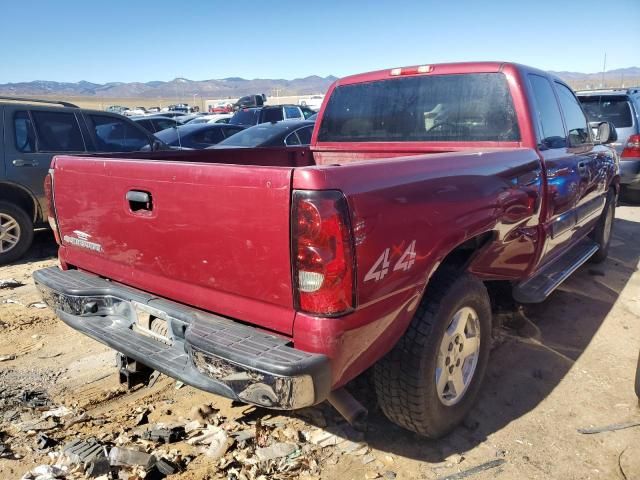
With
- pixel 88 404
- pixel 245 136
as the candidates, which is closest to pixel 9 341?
pixel 88 404

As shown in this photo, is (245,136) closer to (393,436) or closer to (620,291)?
(620,291)

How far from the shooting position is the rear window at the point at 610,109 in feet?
28.1

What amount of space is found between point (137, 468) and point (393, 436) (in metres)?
1.33

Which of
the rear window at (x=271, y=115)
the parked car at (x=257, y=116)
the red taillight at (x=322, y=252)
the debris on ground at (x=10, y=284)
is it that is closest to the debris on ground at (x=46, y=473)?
the red taillight at (x=322, y=252)

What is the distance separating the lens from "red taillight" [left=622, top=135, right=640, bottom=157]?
847 cm

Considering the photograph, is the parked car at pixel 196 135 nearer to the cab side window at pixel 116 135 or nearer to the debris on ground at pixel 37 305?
the cab side window at pixel 116 135

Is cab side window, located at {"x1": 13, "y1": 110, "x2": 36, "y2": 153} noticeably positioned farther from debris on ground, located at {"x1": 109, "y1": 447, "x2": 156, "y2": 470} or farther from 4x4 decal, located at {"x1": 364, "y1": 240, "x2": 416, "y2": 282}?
4x4 decal, located at {"x1": 364, "y1": 240, "x2": 416, "y2": 282}

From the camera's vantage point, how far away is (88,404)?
3055mm

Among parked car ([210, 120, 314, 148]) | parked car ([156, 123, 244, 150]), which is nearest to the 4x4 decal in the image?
parked car ([210, 120, 314, 148])

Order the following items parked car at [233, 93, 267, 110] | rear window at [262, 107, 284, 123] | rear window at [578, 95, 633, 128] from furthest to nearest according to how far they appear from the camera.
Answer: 1. parked car at [233, 93, 267, 110]
2. rear window at [262, 107, 284, 123]
3. rear window at [578, 95, 633, 128]

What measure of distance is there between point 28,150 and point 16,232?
1.01 m

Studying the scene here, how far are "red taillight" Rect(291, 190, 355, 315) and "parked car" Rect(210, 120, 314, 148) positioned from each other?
248 inches

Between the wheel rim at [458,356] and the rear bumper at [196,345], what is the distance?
88cm

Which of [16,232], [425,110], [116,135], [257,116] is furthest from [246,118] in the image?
[425,110]
